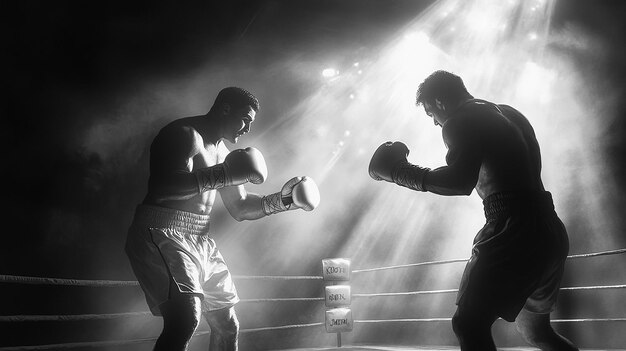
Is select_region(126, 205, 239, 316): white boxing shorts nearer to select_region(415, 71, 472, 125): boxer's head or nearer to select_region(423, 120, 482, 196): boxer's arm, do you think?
select_region(423, 120, 482, 196): boxer's arm

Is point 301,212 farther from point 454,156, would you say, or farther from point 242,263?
point 454,156

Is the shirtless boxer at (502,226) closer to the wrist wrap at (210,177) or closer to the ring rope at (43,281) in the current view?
the wrist wrap at (210,177)

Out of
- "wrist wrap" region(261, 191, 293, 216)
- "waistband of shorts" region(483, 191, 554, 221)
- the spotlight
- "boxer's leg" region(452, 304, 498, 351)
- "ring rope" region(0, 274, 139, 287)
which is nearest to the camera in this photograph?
"boxer's leg" region(452, 304, 498, 351)

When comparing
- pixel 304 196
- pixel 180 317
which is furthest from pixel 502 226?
pixel 180 317

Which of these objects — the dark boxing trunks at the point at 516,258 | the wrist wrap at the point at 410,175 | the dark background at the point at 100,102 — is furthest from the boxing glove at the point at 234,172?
the dark background at the point at 100,102

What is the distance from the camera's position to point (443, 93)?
5.99ft

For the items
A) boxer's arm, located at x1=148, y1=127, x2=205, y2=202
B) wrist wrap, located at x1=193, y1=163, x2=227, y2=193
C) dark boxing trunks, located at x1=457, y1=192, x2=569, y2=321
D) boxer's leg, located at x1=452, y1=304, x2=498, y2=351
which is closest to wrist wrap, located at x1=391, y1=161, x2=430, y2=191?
dark boxing trunks, located at x1=457, y1=192, x2=569, y2=321

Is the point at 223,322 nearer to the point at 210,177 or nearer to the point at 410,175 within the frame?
the point at 210,177

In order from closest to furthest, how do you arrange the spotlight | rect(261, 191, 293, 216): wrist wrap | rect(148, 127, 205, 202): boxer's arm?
rect(148, 127, 205, 202): boxer's arm → rect(261, 191, 293, 216): wrist wrap → the spotlight

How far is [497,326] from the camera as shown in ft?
14.3

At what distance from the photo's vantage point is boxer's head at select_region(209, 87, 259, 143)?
2.14 meters

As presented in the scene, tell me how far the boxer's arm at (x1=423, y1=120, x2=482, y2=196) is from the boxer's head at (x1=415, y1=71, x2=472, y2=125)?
209mm

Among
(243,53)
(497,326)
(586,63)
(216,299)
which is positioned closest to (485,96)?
(586,63)

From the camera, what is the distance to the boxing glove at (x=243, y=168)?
1850 millimetres
